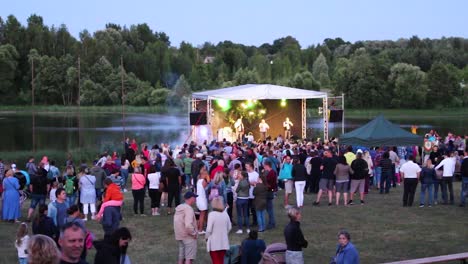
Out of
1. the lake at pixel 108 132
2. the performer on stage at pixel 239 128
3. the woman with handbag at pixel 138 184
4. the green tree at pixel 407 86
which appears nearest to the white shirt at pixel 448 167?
the woman with handbag at pixel 138 184

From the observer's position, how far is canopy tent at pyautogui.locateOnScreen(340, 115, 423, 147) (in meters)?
16.3

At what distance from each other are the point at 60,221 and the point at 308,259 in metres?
3.60

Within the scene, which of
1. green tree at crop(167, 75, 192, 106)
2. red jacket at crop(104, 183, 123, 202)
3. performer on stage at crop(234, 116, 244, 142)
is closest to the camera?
red jacket at crop(104, 183, 123, 202)

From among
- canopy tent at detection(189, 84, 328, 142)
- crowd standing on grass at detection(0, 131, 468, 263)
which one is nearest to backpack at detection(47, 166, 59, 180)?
crowd standing on grass at detection(0, 131, 468, 263)

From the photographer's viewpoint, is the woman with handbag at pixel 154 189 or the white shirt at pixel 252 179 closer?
the white shirt at pixel 252 179

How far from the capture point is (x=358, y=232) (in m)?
10.9

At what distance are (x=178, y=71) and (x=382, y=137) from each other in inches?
2812

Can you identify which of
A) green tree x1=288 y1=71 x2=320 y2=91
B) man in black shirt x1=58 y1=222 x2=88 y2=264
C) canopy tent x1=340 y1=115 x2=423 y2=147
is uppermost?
green tree x1=288 y1=71 x2=320 y2=91

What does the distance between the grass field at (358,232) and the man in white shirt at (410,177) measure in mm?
308

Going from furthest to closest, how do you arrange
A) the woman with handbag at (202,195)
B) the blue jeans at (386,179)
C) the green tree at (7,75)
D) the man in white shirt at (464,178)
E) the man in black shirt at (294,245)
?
the green tree at (7,75), the blue jeans at (386,179), the man in white shirt at (464,178), the woman with handbag at (202,195), the man in black shirt at (294,245)

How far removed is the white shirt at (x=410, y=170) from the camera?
515 inches

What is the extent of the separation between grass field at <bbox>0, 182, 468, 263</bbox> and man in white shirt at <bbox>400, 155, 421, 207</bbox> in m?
0.31

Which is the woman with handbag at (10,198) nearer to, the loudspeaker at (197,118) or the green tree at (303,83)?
the loudspeaker at (197,118)

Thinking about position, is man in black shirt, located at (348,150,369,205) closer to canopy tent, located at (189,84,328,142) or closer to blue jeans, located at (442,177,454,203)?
blue jeans, located at (442,177,454,203)
